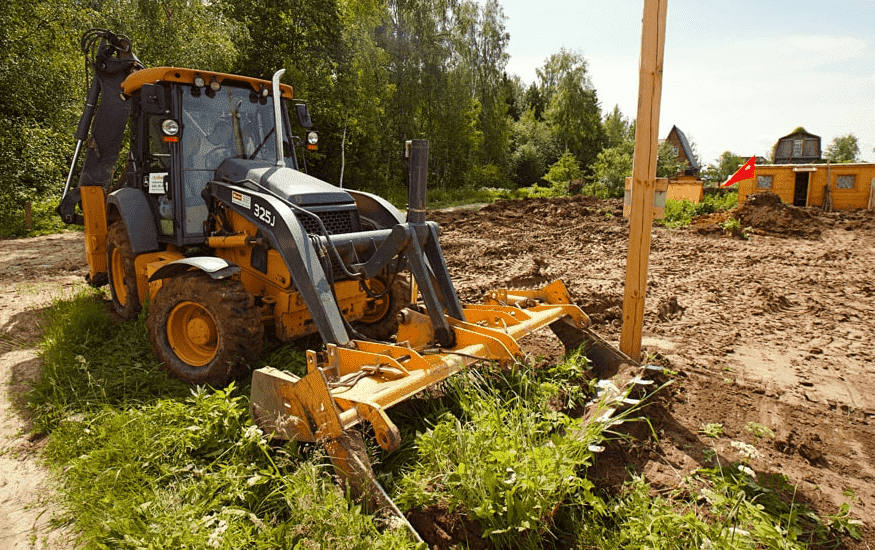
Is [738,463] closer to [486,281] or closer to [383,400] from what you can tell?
[383,400]

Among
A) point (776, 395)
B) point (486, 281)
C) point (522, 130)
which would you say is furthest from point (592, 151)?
point (776, 395)

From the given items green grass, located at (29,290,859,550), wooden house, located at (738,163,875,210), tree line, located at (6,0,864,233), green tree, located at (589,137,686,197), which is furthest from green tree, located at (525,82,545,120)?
green grass, located at (29,290,859,550)

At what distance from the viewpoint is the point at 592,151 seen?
146 feet

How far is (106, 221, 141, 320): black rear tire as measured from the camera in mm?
5836

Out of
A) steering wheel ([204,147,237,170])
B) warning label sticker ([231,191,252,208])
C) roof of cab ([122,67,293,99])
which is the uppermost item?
roof of cab ([122,67,293,99])

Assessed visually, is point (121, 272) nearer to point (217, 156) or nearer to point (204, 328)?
point (217, 156)

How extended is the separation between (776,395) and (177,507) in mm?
4443

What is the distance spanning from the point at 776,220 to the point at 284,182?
1385cm

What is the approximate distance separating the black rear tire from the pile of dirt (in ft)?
45.0

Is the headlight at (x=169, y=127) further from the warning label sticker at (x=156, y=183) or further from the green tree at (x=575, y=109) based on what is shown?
the green tree at (x=575, y=109)

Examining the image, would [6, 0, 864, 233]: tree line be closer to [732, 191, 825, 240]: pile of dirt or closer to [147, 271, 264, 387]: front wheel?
[147, 271, 264, 387]: front wheel

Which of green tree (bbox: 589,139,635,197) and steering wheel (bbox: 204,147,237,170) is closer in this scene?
steering wheel (bbox: 204,147,237,170)

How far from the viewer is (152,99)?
5.00m

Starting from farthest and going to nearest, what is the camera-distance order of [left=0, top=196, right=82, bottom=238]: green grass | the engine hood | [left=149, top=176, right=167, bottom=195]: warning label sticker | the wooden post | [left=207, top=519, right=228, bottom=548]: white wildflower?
[left=0, top=196, right=82, bottom=238]: green grass, [left=149, top=176, right=167, bottom=195]: warning label sticker, the engine hood, the wooden post, [left=207, top=519, right=228, bottom=548]: white wildflower
